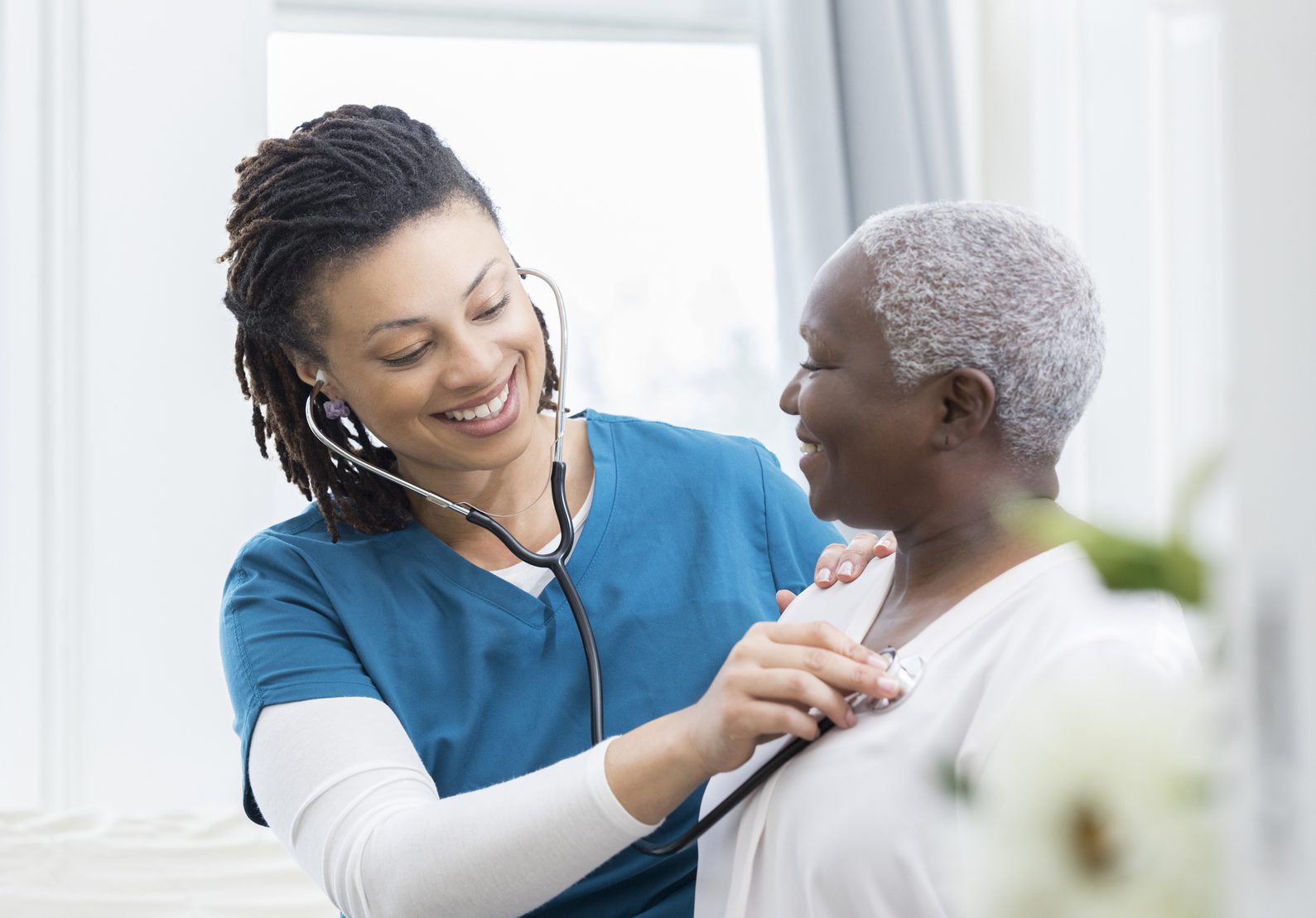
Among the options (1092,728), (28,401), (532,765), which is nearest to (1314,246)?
(1092,728)

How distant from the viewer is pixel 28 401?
2.46m

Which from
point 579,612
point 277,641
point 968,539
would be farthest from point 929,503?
point 277,641

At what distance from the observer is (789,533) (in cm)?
148

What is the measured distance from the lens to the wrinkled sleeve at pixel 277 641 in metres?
1.20

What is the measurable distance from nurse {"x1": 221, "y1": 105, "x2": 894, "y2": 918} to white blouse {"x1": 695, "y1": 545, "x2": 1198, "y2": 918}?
0.21m

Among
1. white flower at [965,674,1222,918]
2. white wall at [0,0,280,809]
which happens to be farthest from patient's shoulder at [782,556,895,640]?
white wall at [0,0,280,809]

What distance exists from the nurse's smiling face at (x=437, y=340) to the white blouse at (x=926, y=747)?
54 centimetres

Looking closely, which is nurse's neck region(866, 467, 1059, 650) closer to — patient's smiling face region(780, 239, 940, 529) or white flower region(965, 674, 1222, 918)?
patient's smiling face region(780, 239, 940, 529)

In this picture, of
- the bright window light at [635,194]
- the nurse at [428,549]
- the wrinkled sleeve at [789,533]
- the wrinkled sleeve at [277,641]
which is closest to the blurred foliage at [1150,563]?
the nurse at [428,549]

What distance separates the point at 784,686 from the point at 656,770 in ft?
0.47

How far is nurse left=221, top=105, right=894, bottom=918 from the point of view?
3.82ft

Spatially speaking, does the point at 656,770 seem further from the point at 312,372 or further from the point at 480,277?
the point at 312,372

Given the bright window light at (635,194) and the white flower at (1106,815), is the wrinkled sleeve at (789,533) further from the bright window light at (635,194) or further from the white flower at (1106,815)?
the bright window light at (635,194)

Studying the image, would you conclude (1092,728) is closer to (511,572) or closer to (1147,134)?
(511,572)
